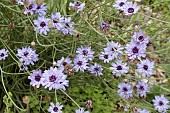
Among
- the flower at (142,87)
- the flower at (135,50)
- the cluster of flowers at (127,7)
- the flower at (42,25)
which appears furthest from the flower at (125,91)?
the flower at (42,25)

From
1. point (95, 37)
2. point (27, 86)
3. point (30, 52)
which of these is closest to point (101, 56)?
point (95, 37)

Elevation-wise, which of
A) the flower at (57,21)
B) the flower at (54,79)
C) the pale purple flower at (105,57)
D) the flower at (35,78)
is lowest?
the flower at (54,79)

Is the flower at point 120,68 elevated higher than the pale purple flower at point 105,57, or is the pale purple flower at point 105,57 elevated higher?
the pale purple flower at point 105,57

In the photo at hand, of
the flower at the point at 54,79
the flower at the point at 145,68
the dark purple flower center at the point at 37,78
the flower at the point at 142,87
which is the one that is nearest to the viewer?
Answer: the flower at the point at 54,79

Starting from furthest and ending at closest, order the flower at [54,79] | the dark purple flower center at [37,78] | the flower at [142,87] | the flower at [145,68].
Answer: the flower at [142,87]
the flower at [145,68]
the dark purple flower center at [37,78]
the flower at [54,79]

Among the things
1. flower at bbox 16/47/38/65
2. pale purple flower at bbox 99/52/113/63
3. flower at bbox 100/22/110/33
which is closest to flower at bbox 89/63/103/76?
pale purple flower at bbox 99/52/113/63

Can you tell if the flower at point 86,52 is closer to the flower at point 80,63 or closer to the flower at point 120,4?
the flower at point 80,63

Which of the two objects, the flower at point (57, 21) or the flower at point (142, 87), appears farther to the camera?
the flower at point (142, 87)

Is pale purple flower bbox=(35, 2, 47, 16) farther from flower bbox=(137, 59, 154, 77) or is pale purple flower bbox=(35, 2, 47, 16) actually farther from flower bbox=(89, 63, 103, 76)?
flower bbox=(137, 59, 154, 77)
